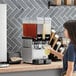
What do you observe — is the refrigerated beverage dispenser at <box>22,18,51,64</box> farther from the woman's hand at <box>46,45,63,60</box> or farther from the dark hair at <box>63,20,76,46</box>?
the dark hair at <box>63,20,76,46</box>

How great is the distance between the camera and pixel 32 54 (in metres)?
3.63

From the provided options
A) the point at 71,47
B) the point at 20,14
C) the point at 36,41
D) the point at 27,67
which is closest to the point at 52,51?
the point at 36,41

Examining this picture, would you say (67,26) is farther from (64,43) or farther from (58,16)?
Answer: (58,16)

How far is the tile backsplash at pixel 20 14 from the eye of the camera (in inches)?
155

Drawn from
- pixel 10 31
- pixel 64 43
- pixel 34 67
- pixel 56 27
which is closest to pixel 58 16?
pixel 56 27

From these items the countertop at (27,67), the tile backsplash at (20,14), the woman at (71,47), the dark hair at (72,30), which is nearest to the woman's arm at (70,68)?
the woman at (71,47)

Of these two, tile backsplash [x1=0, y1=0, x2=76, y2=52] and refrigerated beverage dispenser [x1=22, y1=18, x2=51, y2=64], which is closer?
refrigerated beverage dispenser [x1=22, y1=18, x2=51, y2=64]

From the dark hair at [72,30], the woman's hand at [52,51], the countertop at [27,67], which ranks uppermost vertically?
the dark hair at [72,30]

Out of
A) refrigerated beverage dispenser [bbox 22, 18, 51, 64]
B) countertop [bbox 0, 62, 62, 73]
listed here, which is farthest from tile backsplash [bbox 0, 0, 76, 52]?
countertop [bbox 0, 62, 62, 73]

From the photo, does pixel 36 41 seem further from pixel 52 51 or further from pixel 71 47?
pixel 71 47

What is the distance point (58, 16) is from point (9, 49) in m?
0.89

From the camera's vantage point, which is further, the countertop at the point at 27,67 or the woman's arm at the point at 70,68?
the countertop at the point at 27,67

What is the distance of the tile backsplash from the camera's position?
3.93m

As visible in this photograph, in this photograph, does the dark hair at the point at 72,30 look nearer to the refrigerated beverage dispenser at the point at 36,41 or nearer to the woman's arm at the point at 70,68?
the woman's arm at the point at 70,68
